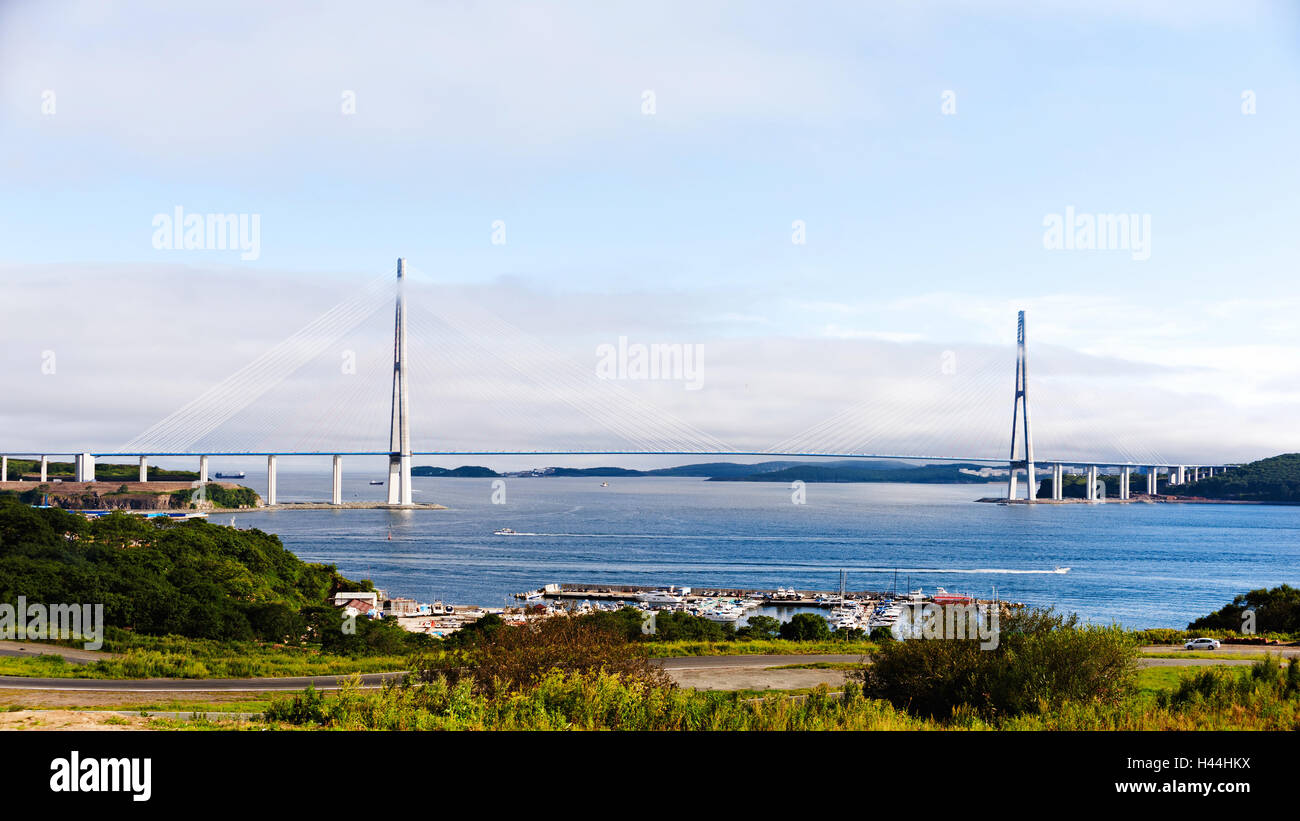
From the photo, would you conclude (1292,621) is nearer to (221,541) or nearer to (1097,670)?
(1097,670)

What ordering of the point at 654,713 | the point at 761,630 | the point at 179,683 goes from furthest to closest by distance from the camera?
the point at 761,630 → the point at 179,683 → the point at 654,713

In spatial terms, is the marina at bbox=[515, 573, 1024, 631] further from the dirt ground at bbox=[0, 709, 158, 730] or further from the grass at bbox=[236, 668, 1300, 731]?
the dirt ground at bbox=[0, 709, 158, 730]

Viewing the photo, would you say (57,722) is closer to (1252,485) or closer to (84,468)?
(84,468)

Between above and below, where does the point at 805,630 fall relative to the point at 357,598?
above

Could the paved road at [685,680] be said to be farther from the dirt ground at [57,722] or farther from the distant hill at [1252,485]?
the distant hill at [1252,485]

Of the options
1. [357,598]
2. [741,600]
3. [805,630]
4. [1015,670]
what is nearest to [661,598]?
[741,600]

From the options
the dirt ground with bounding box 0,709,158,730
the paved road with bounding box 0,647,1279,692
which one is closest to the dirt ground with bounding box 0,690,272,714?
the paved road with bounding box 0,647,1279,692

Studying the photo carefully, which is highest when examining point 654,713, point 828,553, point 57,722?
point 654,713
